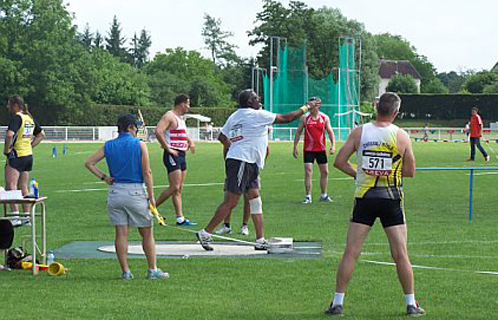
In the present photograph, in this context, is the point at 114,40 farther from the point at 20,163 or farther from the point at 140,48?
the point at 20,163

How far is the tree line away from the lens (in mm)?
79562

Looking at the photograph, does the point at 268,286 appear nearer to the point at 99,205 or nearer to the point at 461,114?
the point at 99,205

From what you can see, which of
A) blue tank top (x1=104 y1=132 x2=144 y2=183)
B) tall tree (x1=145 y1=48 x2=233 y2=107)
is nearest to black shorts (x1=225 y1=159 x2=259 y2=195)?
blue tank top (x1=104 y1=132 x2=144 y2=183)

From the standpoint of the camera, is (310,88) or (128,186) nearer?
(128,186)

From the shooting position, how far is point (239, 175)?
460 inches

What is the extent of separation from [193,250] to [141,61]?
15594 centimetres

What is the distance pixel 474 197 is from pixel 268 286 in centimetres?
1142

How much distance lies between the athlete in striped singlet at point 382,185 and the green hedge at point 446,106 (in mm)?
91889

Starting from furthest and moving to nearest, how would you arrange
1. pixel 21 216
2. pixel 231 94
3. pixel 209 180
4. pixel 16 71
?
pixel 231 94 < pixel 16 71 < pixel 209 180 < pixel 21 216

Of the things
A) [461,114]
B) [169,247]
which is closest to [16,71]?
[461,114]

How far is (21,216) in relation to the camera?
11320 mm

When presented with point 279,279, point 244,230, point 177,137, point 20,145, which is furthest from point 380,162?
point 20,145

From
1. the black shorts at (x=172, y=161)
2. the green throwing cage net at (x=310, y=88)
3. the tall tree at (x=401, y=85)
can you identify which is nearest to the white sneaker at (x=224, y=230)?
the black shorts at (x=172, y=161)

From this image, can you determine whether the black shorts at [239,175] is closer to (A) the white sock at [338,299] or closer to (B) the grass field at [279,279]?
(B) the grass field at [279,279]
